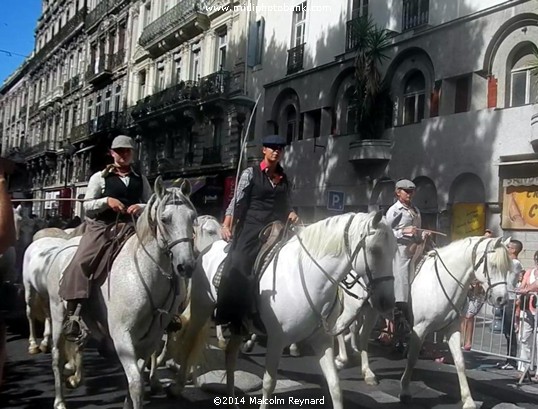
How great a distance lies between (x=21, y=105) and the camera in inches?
2461

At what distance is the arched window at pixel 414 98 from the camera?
18.0 metres

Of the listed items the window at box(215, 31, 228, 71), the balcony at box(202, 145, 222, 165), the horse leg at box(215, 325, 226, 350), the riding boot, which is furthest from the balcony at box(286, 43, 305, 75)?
the riding boot

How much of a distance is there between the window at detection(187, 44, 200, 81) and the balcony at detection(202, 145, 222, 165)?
472 centimetres

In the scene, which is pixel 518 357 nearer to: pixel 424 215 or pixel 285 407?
pixel 285 407

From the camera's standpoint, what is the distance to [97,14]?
1720 inches

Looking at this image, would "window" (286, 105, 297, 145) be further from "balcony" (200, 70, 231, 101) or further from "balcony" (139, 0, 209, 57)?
"balcony" (139, 0, 209, 57)

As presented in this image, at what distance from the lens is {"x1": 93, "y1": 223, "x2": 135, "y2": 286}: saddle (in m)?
5.06

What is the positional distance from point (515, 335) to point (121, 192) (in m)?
6.75

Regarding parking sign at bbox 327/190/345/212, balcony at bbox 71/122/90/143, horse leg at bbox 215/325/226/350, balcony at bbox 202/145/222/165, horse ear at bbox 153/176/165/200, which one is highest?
balcony at bbox 71/122/90/143

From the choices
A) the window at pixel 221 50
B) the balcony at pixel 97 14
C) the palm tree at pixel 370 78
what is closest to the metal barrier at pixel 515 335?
the palm tree at pixel 370 78

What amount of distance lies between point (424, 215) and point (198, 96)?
15186mm

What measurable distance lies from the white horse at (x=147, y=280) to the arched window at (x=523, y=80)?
12962 mm

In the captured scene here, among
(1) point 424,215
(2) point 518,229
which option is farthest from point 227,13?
(2) point 518,229

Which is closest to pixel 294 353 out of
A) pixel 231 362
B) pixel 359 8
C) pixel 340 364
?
pixel 340 364
